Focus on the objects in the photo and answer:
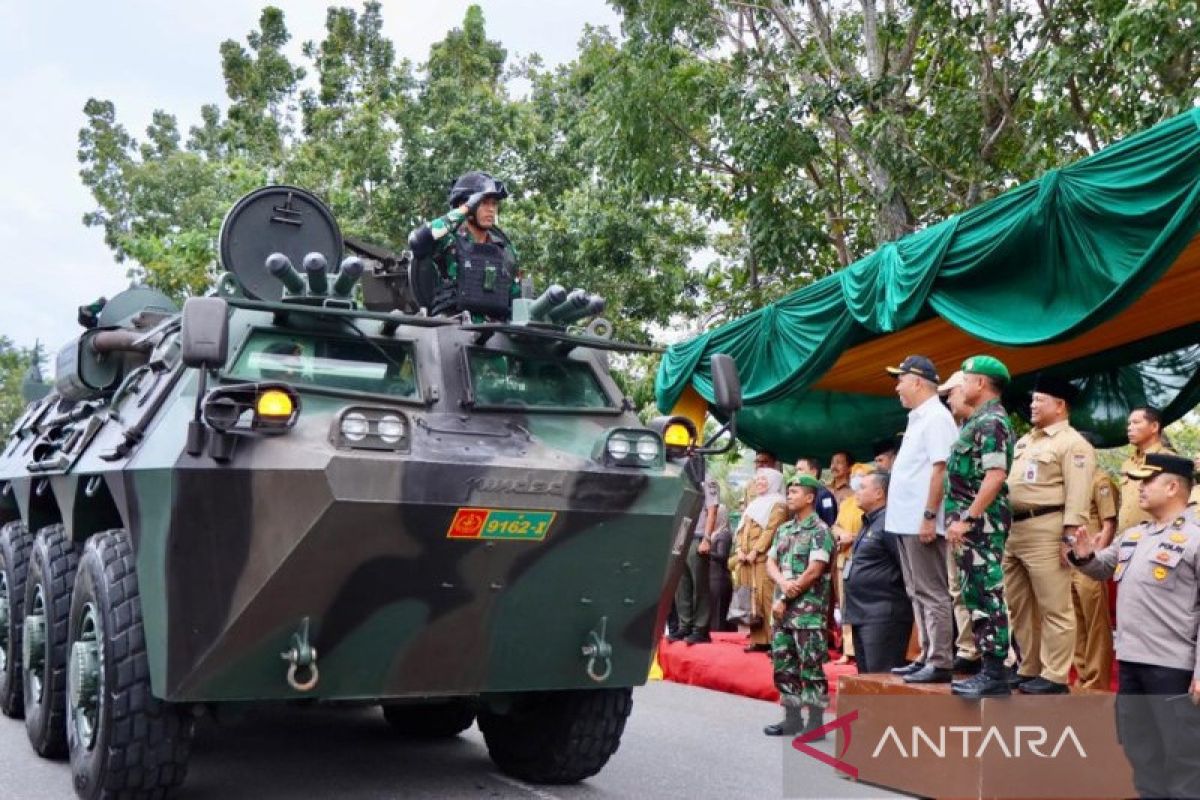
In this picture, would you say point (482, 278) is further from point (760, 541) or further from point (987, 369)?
point (760, 541)

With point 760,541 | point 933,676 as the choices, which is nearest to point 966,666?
point 933,676

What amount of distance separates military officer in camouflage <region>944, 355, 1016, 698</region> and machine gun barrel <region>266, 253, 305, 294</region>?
2.87m

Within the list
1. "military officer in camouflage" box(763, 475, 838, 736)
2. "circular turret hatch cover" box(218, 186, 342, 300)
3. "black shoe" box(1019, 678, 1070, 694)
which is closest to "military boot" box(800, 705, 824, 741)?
"military officer in camouflage" box(763, 475, 838, 736)

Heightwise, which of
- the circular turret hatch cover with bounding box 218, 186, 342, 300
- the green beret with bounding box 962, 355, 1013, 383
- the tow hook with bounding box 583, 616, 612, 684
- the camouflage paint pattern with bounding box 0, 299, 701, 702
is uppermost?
the circular turret hatch cover with bounding box 218, 186, 342, 300

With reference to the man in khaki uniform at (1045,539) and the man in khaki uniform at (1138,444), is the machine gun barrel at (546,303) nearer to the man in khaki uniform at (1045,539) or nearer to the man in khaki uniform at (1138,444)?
the man in khaki uniform at (1045,539)

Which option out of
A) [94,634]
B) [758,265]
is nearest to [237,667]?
[94,634]

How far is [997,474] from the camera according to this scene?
221 inches

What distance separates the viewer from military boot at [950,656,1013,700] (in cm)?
550

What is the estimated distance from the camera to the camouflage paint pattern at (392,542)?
185 inches

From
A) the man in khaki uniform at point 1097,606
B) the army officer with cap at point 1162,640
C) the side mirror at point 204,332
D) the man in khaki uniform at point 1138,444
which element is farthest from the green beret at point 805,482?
the side mirror at point 204,332

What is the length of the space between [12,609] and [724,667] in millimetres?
4947

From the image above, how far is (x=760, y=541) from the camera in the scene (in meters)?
9.83

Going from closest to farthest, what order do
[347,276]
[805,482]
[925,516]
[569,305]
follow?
[347,276] < [569,305] < [925,516] < [805,482]

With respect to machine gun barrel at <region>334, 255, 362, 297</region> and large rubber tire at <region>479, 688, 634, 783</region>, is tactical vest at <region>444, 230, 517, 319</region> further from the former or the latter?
large rubber tire at <region>479, 688, 634, 783</region>
